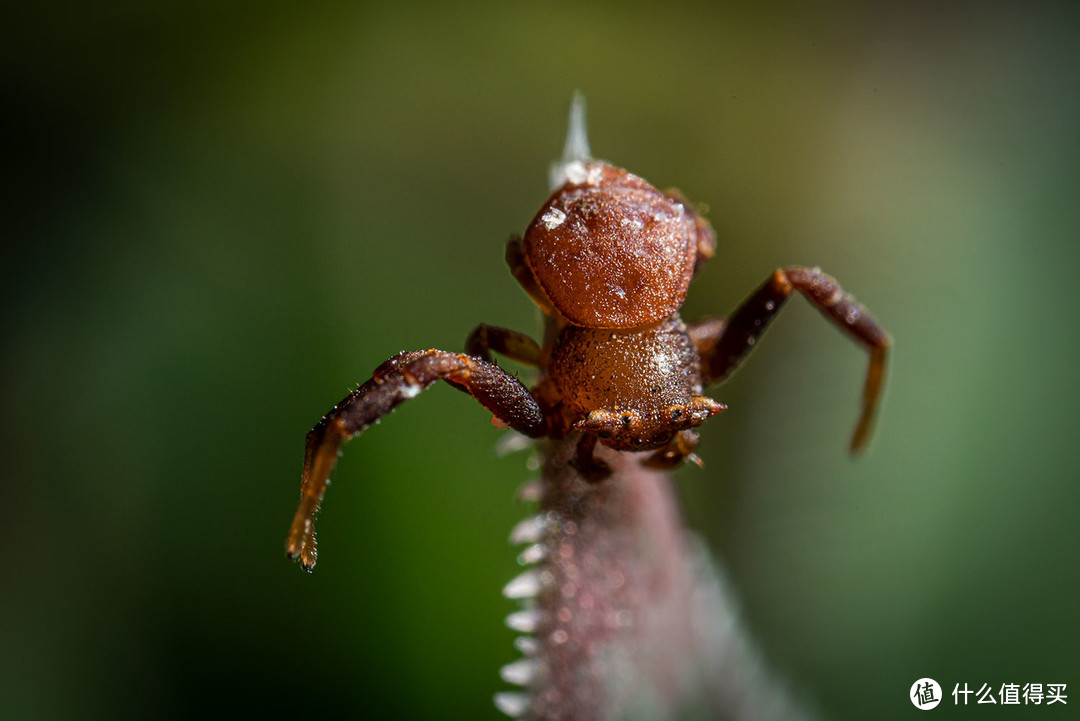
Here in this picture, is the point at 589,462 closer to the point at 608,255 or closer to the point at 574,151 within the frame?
the point at 608,255

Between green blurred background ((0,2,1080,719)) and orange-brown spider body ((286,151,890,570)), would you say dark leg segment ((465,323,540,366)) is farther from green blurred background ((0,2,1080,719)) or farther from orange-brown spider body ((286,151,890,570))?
green blurred background ((0,2,1080,719))

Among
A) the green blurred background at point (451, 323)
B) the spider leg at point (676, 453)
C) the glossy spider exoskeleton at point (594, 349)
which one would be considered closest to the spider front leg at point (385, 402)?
the glossy spider exoskeleton at point (594, 349)

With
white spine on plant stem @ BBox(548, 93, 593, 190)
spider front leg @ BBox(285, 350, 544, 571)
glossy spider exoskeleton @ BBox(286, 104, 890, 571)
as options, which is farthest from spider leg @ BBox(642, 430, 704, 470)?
white spine on plant stem @ BBox(548, 93, 593, 190)

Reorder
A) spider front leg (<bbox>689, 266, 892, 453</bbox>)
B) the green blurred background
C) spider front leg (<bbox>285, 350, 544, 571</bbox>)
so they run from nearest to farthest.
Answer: spider front leg (<bbox>285, 350, 544, 571</bbox>) → spider front leg (<bbox>689, 266, 892, 453</bbox>) → the green blurred background

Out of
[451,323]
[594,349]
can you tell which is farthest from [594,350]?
[451,323]

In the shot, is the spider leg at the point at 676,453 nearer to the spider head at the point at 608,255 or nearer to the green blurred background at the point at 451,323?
the spider head at the point at 608,255

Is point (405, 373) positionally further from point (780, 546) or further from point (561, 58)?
point (561, 58)

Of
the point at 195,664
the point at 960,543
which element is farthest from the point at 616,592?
the point at 960,543
